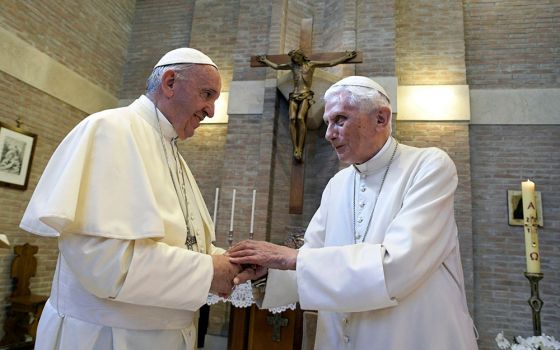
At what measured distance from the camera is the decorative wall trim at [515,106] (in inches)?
215

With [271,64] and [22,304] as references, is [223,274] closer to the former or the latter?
[271,64]

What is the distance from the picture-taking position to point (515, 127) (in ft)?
18.2

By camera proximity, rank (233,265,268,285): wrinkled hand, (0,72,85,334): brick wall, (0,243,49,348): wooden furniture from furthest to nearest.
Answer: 1. (0,72,85,334): brick wall
2. (0,243,49,348): wooden furniture
3. (233,265,268,285): wrinkled hand

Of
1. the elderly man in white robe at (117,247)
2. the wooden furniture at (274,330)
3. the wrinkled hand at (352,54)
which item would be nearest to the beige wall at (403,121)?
the wrinkled hand at (352,54)

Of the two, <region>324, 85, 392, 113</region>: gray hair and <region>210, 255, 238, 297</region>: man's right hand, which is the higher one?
<region>324, 85, 392, 113</region>: gray hair

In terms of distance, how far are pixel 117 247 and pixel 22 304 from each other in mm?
4558

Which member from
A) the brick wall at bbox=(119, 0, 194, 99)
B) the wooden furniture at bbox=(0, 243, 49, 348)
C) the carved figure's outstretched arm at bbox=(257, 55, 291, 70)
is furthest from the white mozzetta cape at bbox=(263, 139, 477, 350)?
the brick wall at bbox=(119, 0, 194, 99)

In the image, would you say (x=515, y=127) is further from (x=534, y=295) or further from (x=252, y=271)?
(x=252, y=271)

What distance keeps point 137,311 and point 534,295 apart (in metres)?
2.35

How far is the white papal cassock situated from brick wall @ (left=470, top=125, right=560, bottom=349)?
190 inches

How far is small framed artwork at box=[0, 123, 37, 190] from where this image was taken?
4.98 metres

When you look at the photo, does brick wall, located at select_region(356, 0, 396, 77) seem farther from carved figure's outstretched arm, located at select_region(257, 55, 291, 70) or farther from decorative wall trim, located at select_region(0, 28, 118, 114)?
decorative wall trim, located at select_region(0, 28, 118, 114)

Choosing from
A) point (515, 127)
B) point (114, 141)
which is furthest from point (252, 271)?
point (515, 127)

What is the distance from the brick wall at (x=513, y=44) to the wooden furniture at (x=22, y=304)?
658cm
